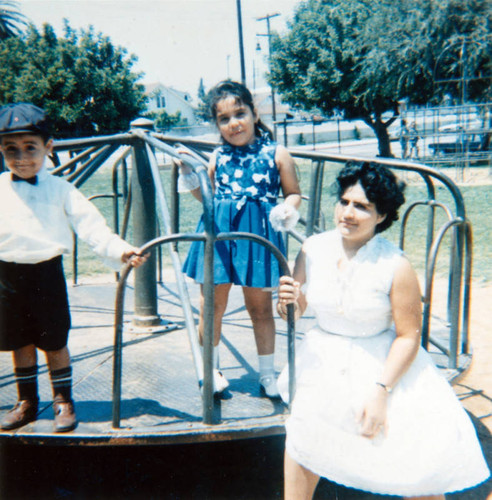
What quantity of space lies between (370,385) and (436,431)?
22 centimetres

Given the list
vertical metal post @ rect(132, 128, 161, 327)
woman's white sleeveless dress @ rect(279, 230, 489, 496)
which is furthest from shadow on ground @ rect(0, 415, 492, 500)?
vertical metal post @ rect(132, 128, 161, 327)

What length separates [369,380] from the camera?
1832 mm

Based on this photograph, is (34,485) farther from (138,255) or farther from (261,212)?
(261,212)

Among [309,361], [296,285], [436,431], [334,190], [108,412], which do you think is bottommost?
[108,412]

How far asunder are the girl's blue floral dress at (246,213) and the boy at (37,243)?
18.0 inches

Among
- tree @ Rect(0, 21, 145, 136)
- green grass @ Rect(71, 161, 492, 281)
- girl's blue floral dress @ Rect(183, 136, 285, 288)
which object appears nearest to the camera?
girl's blue floral dress @ Rect(183, 136, 285, 288)

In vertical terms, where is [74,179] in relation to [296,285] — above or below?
above

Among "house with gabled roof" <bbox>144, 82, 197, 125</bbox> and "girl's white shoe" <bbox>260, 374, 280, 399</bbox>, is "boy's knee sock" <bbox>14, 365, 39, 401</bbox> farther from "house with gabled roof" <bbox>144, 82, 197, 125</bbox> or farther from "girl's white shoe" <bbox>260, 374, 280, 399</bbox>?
"house with gabled roof" <bbox>144, 82, 197, 125</bbox>

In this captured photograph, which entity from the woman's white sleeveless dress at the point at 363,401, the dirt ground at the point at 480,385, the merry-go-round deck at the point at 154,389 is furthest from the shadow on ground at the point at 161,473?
the woman's white sleeveless dress at the point at 363,401

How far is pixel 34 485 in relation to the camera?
2.59 m

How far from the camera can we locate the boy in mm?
2088

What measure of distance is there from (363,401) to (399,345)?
20cm

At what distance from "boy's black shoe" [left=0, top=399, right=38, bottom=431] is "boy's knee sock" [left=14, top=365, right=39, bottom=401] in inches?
0.8

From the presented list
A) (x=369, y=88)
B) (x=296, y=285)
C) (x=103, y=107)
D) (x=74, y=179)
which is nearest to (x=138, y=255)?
(x=296, y=285)
